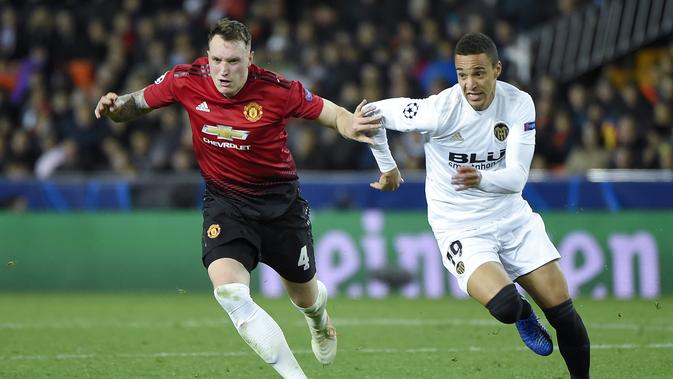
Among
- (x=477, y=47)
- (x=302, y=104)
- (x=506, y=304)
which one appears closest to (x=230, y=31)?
(x=302, y=104)

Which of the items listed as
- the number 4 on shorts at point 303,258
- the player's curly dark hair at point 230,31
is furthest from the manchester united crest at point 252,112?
the number 4 on shorts at point 303,258

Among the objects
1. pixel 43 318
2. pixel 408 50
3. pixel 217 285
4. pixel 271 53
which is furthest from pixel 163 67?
pixel 217 285

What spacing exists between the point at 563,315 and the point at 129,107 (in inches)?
122

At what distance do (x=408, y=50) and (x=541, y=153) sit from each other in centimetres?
317

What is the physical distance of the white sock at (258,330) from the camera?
6.75 metres

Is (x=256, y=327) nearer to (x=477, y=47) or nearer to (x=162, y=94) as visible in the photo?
(x=162, y=94)

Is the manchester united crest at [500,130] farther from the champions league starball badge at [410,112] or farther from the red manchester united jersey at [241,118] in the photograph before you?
the red manchester united jersey at [241,118]

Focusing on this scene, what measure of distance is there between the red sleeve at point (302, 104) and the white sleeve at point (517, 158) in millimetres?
1168

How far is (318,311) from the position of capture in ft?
27.0

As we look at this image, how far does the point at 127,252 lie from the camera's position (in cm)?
1457

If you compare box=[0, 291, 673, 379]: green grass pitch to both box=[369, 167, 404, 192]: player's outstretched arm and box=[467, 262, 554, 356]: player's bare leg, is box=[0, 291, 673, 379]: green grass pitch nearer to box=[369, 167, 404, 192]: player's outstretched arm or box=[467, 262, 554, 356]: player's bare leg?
box=[467, 262, 554, 356]: player's bare leg

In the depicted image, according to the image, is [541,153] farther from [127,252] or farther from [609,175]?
[127,252]

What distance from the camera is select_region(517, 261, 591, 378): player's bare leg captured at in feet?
23.0

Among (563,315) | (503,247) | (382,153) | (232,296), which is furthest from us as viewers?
(503,247)
